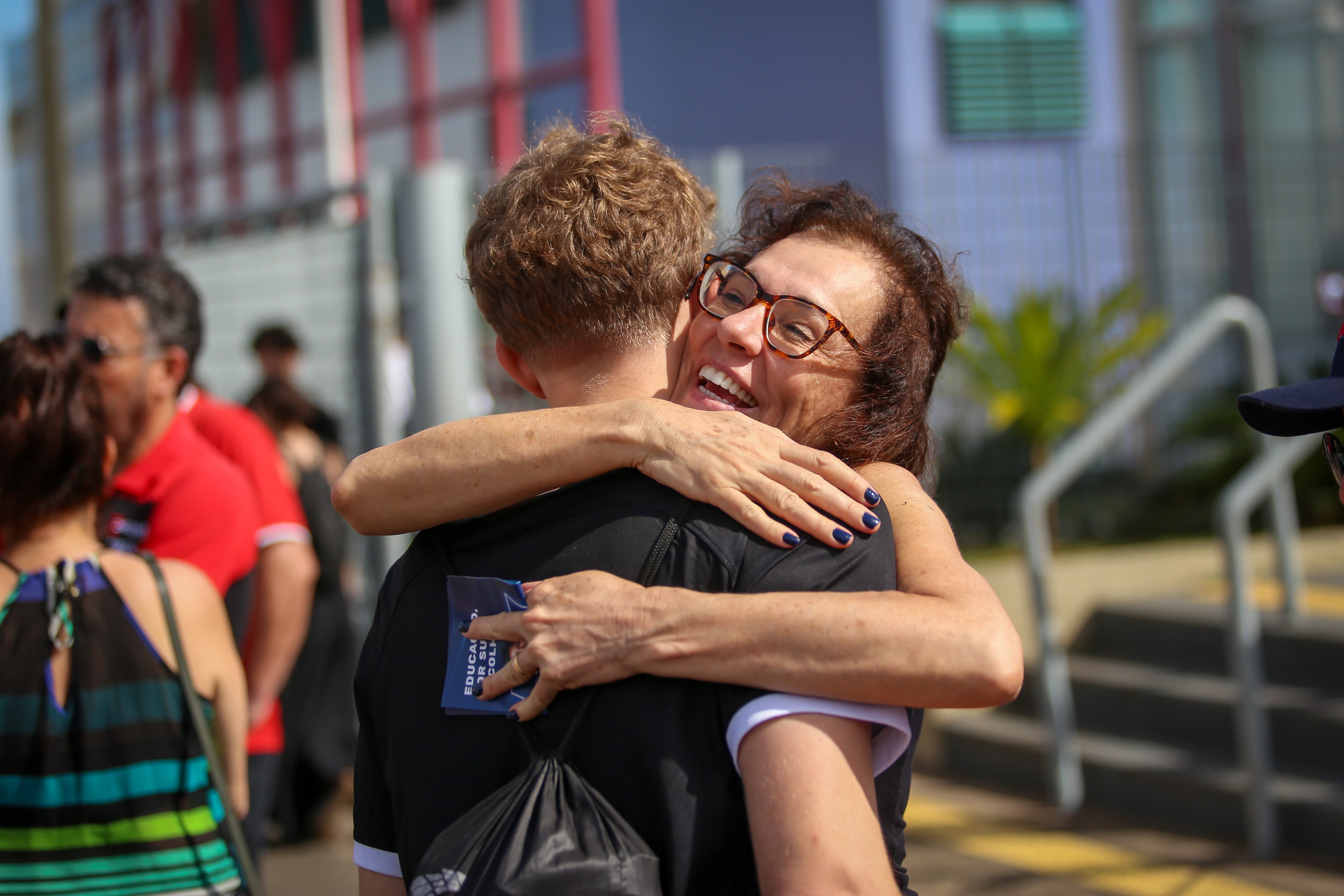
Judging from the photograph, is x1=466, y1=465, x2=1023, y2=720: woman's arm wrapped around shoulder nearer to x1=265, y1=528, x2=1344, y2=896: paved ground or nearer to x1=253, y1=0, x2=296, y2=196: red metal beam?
x1=265, y1=528, x2=1344, y2=896: paved ground

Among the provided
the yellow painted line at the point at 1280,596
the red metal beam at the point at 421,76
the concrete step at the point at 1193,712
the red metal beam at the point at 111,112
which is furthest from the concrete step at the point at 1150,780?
the red metal beam at the point at 111,112

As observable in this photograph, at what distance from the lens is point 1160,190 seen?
8086 mm

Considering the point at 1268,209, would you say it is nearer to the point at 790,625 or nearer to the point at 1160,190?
the point at 1160,190

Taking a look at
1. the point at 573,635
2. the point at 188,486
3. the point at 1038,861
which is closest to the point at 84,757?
the point at 188,486

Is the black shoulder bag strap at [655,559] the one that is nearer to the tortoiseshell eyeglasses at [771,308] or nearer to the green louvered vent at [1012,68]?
the tortoiseshell eyeglasses at [771,308]

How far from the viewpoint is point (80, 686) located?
7.38 feet

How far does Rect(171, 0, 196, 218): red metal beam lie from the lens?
1630 cm

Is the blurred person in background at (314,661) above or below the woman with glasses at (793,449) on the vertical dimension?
below

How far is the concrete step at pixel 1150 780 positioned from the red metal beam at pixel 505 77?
6.56m

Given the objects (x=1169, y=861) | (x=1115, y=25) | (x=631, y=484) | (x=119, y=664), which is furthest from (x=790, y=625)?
(x=1115, y=25)

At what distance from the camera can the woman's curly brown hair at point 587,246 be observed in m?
1.42

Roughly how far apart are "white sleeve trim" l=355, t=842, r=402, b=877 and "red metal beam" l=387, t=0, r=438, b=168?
10850mm

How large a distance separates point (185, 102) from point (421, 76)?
242 inches

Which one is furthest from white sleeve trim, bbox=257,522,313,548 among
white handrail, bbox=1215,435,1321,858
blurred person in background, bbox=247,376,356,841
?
white handrail, bbox=1215,435,1321,858
